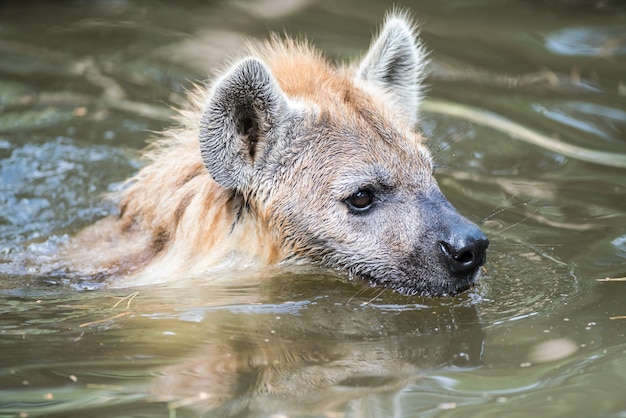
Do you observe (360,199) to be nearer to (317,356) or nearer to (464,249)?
(464,249)

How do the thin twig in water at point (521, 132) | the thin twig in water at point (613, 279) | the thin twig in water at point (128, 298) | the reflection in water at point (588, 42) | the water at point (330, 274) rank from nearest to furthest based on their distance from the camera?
the water at point (330, 274) → the thin twig in water at point (128, 298) → the thin twig in water at point (613, 279) → the thin twig in water at point (521, 132) → the reflection in water at point (588, 42)

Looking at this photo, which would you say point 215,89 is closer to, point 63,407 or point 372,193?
point 372,193

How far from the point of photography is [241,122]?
4.80 m

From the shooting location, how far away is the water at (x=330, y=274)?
378cm

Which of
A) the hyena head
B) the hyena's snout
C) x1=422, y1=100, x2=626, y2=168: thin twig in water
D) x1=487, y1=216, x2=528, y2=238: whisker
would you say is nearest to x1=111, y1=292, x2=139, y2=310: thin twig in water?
the hyena head

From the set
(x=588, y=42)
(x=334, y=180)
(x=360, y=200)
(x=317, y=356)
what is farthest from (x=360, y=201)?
(x=588, y=42)

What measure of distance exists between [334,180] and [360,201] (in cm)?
16

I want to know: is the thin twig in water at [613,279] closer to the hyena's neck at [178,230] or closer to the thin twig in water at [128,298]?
the hyena's neck at [178,230]

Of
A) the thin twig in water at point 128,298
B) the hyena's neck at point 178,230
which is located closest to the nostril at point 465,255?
the hyena's neck at point 178,230

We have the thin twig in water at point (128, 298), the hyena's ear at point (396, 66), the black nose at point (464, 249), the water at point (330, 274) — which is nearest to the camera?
the water at point (330, 274)

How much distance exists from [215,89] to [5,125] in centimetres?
377

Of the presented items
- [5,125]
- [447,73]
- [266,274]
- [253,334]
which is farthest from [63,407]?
[447,73]

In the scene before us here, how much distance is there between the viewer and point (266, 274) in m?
4.93

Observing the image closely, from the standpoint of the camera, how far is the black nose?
445cm
